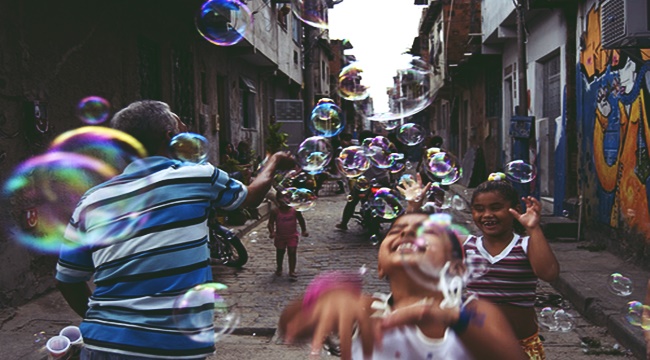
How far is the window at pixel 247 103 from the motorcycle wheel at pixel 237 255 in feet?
34.7

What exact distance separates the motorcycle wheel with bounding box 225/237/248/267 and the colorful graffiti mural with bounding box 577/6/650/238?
4933 millimetres

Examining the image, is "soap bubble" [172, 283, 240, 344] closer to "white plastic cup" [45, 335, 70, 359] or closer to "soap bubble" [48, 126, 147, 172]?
"white plastic cup" [45, 335, 70, 359]

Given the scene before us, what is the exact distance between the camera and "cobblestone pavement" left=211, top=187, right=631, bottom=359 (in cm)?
486

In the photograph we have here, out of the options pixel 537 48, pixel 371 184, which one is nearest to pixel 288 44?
pixel 537 48

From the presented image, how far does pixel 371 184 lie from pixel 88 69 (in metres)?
4.74

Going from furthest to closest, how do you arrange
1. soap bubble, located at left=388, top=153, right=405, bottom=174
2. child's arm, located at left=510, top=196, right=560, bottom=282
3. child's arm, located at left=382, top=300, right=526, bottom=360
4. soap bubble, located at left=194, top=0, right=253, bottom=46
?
soap bubble, located at left=388, top=153, right=405, bottom=174 → soap bubble, located at left=194, top=0, right=253, bottom=46 → child's arm, located at left=510, top=196, right=560, bottom=282 → child's arm, located at left=382, top=300, right=526, bottom=360

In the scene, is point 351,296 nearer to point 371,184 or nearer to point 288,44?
point 371,184

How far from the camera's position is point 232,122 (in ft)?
55.6

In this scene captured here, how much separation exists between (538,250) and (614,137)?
20.9ft

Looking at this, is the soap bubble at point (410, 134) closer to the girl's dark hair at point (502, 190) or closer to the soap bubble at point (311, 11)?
the soap bubble at point (311, 11)

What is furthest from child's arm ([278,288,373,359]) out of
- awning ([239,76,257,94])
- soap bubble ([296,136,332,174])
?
awning ([239,76,257,94])

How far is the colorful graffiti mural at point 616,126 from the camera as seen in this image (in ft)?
23.8

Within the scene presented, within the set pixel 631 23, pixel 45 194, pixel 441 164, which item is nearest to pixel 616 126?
pixel 631 23

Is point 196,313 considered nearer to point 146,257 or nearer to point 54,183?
point 146,257
